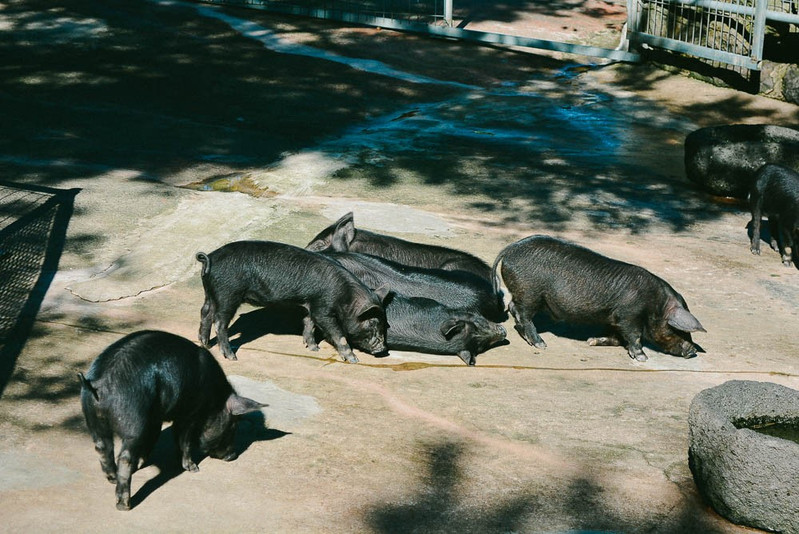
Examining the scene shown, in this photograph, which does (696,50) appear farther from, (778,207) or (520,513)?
(520,513)

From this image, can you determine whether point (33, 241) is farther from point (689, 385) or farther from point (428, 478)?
point (689, 385)

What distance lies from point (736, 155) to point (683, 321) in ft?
15.6

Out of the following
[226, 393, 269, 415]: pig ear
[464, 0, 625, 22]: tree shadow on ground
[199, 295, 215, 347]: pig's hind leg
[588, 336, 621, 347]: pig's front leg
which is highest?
[464, 0, 625, 22]: tree shadow on ground

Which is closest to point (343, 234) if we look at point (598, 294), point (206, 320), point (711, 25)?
point (206, 320)

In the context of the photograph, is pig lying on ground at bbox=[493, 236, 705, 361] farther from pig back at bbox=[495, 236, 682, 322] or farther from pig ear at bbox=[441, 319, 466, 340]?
pig ear at bbox=[441, 319, 466, 340]

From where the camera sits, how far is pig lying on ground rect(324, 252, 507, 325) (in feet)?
28.6

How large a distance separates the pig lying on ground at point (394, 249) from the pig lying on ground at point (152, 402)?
11.1ft

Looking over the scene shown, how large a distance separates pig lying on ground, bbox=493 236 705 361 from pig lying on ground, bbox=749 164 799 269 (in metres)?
2.61

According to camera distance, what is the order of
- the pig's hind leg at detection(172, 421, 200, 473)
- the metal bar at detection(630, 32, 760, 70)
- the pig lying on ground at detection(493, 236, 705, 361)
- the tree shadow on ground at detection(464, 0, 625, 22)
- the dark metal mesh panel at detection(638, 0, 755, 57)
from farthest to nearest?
the tree shadow on ground at detection(464, 0, 625, 22)
the dark metal mesh panel at detection(638, 0, 755, 57)
the metal bar at detection(630, 32, 760, 70)
the pig lying on ground at detection(493, 236, 705, 361)
the pig's hind leg at detection(172, 421, 200, 473)

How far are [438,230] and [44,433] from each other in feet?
17.6

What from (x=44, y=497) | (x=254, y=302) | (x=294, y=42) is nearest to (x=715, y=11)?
(x=294, y=42)

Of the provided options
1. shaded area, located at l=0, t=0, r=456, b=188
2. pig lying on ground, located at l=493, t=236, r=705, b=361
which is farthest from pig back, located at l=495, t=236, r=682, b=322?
shaded area, located at l=0, t=0, r=456, b=188

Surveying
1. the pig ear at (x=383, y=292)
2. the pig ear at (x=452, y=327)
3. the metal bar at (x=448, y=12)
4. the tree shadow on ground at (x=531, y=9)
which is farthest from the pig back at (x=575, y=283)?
the tree shadow on ground at (x=531, y=9)

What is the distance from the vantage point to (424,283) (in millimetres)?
8781
